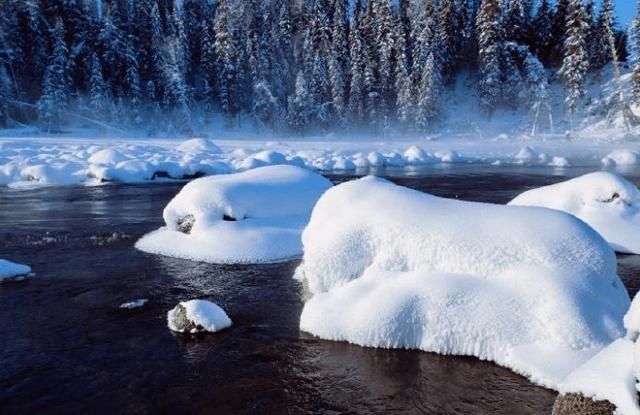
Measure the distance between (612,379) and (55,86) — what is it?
44594mm

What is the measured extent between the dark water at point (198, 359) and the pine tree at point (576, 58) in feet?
130

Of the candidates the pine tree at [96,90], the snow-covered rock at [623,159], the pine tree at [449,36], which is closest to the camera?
the snow-covered rock at [623,159]

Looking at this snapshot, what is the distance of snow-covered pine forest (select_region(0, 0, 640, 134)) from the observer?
42594mm

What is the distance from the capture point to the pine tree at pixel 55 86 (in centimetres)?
3922

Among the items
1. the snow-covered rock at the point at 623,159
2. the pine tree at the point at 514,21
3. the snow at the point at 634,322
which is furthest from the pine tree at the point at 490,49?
the snow at the point at 634,322

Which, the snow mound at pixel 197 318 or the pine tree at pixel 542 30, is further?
A: the pine tree at pixel 542 30

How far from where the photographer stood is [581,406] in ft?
10.3

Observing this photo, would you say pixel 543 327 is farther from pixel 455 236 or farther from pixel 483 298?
pixel 455 236

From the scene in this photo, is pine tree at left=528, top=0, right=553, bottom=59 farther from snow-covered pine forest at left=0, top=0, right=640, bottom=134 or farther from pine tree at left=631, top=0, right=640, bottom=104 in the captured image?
pine tree at left=631, top=0, right=640, bottom=104

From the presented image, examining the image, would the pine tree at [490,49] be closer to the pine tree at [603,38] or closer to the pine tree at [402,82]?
the pine tree at [402,82]

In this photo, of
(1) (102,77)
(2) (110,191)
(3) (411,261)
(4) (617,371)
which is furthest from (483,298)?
(1) (102,77)

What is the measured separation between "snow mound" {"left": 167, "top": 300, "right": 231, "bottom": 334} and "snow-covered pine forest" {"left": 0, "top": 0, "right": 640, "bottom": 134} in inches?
1540

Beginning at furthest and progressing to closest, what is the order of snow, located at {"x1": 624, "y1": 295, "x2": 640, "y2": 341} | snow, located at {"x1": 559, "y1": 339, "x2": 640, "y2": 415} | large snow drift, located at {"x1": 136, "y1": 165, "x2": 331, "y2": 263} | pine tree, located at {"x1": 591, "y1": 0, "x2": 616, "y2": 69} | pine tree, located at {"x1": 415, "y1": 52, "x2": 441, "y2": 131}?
1. pine tree, located at {"x1": 591, "y1": 0, "x2": 616, "y2": 69}
2. pine tree, located at {"x1": 415, "y1": 52, "x2": 441, "y2": 131}
3. large snow drift, located at {"x1": 136, "y1": 165, "x2": 331, "y2": 263}
4. snow, located at {"x1": 624, "y1": 295, "x2": 640, "y2": 341}
5. snow, located at {"x1": 559, "y1": 339, "x2": 640, "y2": 415}

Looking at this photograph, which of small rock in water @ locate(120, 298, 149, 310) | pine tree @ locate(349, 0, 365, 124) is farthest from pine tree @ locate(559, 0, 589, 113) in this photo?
small rock in water @ locate(120, 298, 149, 310)
